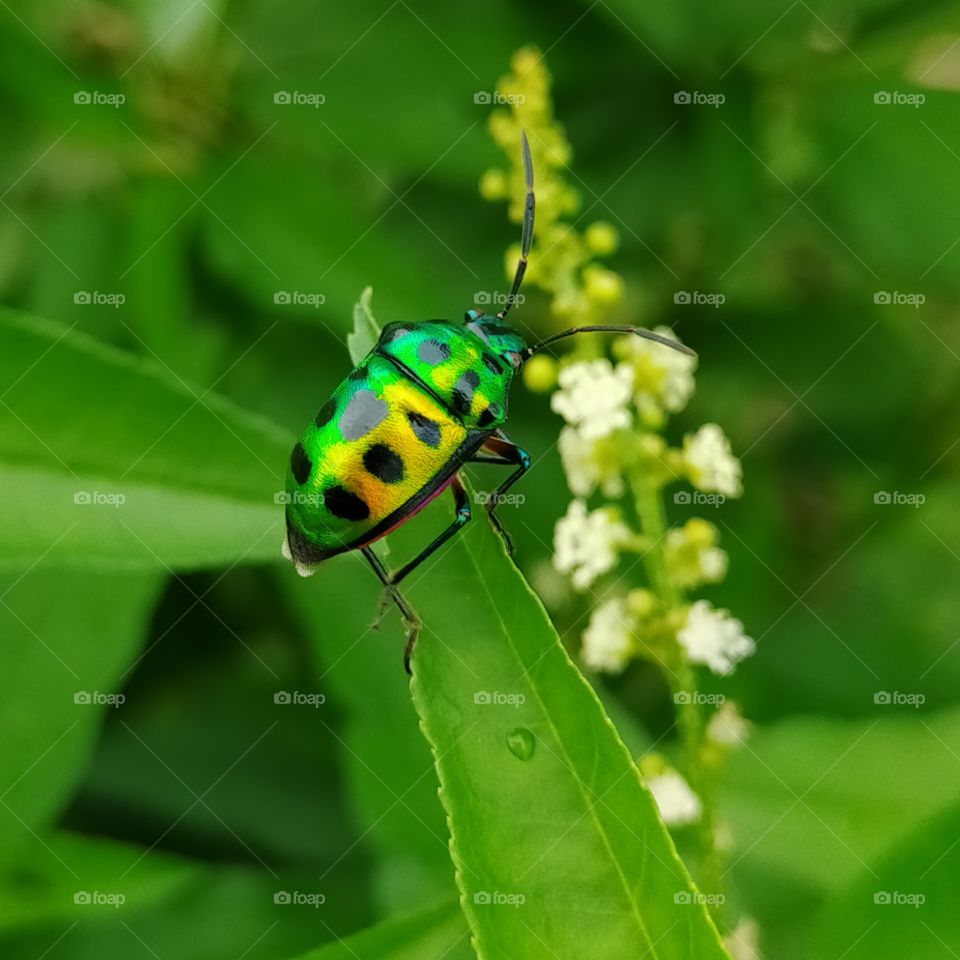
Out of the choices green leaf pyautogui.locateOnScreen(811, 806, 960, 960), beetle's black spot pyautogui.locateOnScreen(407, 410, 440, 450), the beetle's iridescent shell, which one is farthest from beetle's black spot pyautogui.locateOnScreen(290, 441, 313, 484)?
green leaf pyautogui.locateOnScreen(811, 806, 960, 960)

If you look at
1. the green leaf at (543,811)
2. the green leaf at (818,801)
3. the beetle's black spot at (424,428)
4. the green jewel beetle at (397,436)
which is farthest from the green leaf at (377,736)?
the green leaf at (543,811)

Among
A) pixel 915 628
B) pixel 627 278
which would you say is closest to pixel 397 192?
pixel 627 278

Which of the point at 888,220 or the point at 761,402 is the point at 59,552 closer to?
the point at 888,220

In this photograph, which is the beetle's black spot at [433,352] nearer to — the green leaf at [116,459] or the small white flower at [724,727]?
the green leaf at [116,459]

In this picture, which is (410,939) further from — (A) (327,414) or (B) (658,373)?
(B) (658,373)

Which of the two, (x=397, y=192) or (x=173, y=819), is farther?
(x=397, y=192)

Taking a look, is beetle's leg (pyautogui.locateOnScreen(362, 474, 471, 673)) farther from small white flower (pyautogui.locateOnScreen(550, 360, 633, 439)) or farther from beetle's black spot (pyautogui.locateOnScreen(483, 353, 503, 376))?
beetle's black spot (pyautogui.locateOnScreen(483, 353, 503, 376))
